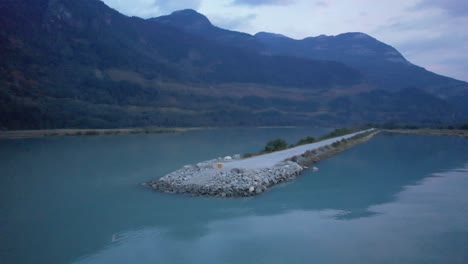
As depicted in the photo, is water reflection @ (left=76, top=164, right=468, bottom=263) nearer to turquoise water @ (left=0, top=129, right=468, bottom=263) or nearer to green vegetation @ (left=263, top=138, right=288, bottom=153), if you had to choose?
turquoise water @ (left=0, top=129, right=468, bottom=263)

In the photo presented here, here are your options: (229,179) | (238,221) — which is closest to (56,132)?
(229,179)

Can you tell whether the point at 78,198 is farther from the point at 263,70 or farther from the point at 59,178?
the point at 263,70

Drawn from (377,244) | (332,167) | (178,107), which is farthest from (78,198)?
(178,107)

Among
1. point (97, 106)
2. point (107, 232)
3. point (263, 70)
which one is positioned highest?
point (263, 70)

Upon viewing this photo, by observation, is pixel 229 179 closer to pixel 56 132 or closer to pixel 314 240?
pixel 314 240

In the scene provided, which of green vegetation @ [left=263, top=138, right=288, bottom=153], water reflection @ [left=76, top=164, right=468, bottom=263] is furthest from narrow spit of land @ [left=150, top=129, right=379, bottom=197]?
green vegetation @ [left=263, top=138, right=288, bottom=153]
